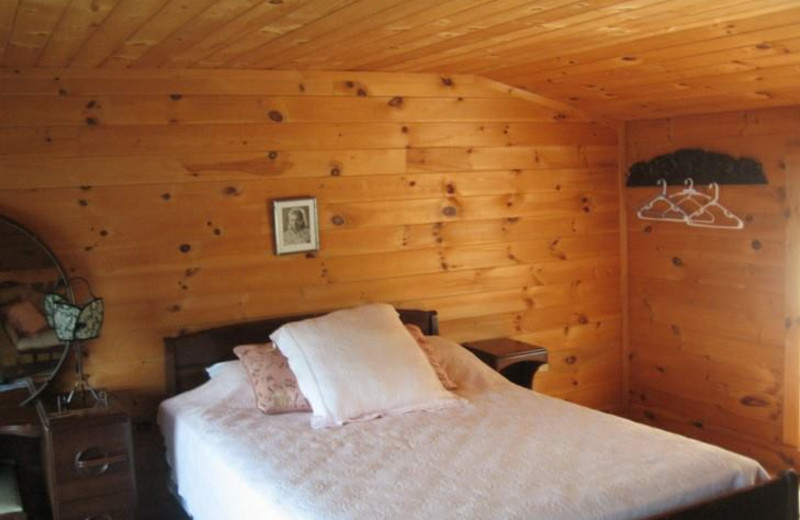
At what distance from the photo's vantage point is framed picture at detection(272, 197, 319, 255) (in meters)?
3.87

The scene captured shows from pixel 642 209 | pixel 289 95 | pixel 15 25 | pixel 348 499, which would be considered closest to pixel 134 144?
pixel 289 95

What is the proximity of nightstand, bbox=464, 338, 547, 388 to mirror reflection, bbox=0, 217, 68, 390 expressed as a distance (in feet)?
6.27

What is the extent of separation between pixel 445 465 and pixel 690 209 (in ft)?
7.60

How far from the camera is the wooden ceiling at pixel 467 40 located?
2525 mm

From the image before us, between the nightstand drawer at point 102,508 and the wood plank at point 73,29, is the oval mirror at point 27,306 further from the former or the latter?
the wood plank at point 73,29

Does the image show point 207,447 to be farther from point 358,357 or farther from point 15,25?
point 15,25

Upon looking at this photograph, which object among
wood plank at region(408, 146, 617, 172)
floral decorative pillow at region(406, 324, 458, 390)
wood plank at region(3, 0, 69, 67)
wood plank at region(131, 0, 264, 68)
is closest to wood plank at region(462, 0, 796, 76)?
wood plank at region(408, 146, 617, 172)

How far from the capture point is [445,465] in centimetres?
274

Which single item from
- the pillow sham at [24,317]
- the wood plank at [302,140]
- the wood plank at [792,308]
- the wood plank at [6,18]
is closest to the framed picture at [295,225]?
the wood plank at [302,140]

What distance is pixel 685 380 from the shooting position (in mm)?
4535

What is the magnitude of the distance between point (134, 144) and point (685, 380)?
9.83 ft

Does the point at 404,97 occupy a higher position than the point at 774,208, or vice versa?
the point at 404,97

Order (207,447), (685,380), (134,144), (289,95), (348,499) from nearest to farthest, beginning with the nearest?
(348,499)
(207,447)
(134,144)
(289,95)
(685,380)

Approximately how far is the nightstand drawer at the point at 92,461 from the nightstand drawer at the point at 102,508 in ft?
0.07
